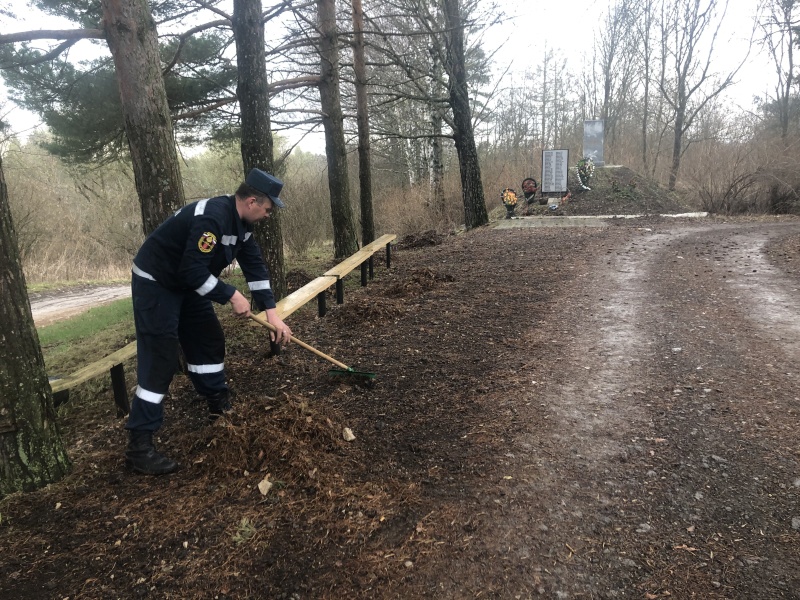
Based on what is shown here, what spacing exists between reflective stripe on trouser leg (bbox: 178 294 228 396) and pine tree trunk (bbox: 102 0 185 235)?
1.58 meters

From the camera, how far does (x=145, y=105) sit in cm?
444

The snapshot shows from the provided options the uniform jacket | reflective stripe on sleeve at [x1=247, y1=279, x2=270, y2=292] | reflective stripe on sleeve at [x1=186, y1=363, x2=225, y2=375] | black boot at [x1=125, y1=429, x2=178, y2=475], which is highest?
the uniform jacket

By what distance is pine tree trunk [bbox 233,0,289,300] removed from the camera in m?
6.40

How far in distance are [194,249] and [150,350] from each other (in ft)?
2.16

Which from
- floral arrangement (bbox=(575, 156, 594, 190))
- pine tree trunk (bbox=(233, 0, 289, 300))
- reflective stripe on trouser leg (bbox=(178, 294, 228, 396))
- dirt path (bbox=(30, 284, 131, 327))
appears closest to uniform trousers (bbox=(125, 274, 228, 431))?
reflective stripe on trouser leg (bbox=(178, 294, 228, 396))

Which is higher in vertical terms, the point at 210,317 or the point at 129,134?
the point at 129,134

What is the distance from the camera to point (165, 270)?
309 centimetres

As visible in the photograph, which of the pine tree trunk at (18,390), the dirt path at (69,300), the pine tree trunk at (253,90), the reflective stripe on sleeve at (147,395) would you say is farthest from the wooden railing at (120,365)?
the dirt path at (69,300)

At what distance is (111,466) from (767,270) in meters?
8.23

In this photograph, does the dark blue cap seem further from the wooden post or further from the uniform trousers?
the wooden post

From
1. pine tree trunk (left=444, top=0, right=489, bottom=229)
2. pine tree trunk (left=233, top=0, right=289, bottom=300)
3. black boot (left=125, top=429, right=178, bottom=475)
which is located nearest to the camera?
black boot (left=125, top=429, right=178, bottom=475)

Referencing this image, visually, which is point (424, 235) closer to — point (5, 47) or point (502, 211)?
point (502, 211)

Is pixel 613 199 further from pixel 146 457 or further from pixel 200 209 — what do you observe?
pixel 146 457

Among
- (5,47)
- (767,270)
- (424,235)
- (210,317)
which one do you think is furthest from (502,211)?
(210,317)
